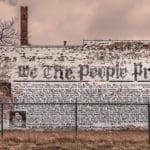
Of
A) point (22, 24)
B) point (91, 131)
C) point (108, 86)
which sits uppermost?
point (22, 24)

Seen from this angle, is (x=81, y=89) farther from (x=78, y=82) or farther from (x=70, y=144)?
(x=70, y=144)

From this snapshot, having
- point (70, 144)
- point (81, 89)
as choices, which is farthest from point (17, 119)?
point (70, 144)

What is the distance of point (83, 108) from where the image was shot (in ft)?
134

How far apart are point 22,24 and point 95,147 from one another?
21.9 meters

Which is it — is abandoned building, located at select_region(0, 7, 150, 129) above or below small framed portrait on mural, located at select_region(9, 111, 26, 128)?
above

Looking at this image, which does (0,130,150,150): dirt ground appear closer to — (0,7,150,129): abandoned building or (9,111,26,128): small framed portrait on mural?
(0,7,150,129): abandoned building

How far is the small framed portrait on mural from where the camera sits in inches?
1619

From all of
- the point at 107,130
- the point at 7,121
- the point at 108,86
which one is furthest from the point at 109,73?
the point at 7,121

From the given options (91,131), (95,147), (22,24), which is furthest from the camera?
(22,24)

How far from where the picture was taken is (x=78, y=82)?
41.2 m

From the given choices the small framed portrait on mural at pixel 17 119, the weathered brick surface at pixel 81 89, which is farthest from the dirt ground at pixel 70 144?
the small framed portrait on mural at pixel 17 119

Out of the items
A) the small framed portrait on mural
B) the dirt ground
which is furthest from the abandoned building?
the dirt ground

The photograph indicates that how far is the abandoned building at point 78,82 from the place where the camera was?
40906mm

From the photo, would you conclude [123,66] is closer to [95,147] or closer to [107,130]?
[107,130]
